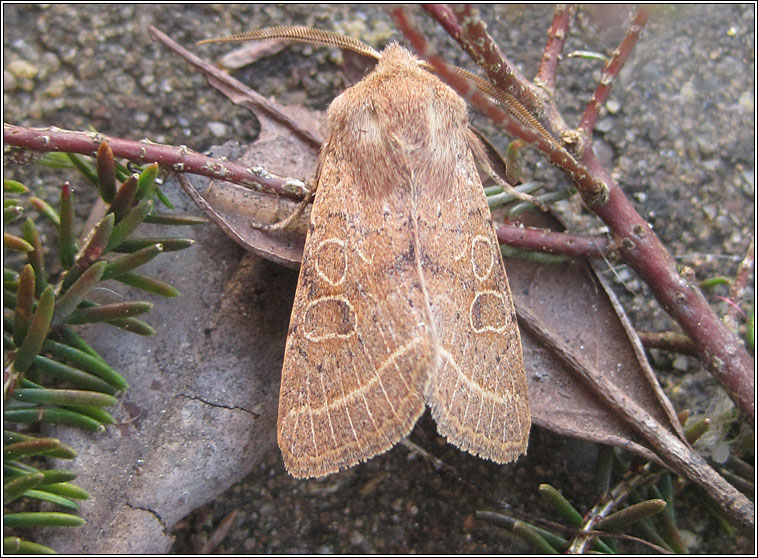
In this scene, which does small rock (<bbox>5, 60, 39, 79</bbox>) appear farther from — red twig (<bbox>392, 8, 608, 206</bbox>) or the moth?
red twig (<bbox>392, 8, 608, 206</bbox>)

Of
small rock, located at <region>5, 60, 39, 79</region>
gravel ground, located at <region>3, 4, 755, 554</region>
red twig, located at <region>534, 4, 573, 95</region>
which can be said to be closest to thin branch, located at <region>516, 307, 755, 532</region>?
gravel ground, located at <region>3, 4, 755, 554</region>

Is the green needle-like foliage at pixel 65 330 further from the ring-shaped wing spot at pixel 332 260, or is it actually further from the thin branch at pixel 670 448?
the thin branch at pixel 670 448

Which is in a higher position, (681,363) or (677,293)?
(677,293)

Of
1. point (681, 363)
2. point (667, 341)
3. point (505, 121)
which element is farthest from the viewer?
point (681, 363)

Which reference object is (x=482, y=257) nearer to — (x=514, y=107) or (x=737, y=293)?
(x=514, y=107)

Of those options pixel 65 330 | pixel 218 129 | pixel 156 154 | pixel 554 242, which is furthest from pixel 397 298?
pixel 218 129

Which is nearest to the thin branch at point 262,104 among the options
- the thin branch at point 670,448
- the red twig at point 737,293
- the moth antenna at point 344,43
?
the moth antenna at point 344,43
